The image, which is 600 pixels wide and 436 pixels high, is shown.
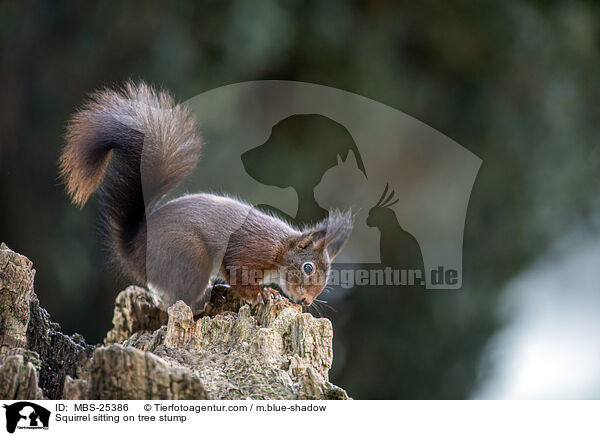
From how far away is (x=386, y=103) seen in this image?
74.4 inches

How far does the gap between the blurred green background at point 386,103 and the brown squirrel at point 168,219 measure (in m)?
0.26

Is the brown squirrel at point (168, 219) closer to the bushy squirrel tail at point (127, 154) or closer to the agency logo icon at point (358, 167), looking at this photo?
the bushy squirrel tail at point (127, 154)

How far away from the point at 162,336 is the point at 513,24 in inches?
62.2

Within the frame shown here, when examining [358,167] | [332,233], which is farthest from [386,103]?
[332,233]

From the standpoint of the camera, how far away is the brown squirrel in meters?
1.26

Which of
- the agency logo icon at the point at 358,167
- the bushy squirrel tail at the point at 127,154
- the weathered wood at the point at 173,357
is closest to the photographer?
the weathered wood at the point at 173,357
